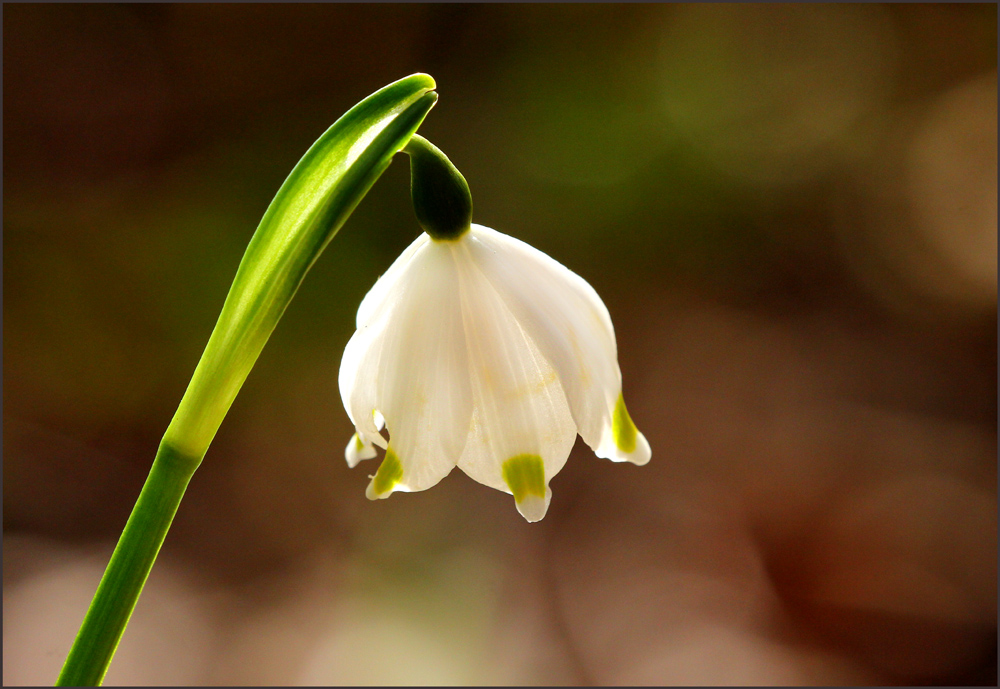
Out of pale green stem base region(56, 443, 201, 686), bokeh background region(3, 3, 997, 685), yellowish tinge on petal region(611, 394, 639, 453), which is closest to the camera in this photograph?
pale green stem base region(56, 443, 201, 686)

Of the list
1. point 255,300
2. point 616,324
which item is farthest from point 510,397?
point 616,324

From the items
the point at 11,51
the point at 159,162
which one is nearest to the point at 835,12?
the point at 159,162

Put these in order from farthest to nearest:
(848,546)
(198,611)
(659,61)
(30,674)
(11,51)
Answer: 1. (659,61)
2. (11,51)
3. (848,546)
4. (198,611)
5. (30,674)

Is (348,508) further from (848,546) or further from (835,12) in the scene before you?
(835,12)

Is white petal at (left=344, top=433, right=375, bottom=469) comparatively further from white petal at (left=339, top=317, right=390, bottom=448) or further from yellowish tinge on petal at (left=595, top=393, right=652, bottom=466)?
yellowish tinge on petal at (left=595, top=393, right=652, bottom=466)

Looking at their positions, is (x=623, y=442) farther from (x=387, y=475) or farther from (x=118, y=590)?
(x=118, y=590)

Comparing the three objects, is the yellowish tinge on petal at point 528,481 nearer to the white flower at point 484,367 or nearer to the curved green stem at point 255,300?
the white flower at point 484,367

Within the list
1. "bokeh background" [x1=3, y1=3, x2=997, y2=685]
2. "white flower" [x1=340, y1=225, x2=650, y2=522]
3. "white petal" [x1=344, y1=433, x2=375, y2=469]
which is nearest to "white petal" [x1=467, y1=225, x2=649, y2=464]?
"white flower" [x1=340, y1=225, x2=650, y2=522]

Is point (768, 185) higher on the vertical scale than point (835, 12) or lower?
lower
